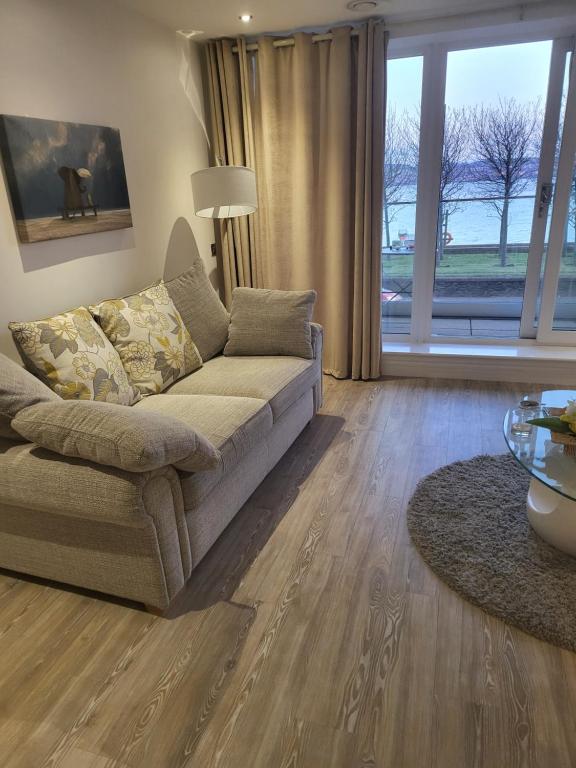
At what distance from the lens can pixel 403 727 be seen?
138 cm

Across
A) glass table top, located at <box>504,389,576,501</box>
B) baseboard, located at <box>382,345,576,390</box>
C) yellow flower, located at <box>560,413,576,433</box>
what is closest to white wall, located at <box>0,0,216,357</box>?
baseboard, located at <box>382,345,576,390</box>

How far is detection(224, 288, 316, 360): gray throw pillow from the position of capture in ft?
9.73

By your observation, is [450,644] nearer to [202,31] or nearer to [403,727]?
[403,727]

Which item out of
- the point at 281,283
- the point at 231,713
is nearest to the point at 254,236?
the point at 281,283

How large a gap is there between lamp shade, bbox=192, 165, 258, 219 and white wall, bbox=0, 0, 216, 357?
10.2 inches

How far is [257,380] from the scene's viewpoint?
2.58 m

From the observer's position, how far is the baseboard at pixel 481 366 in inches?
143

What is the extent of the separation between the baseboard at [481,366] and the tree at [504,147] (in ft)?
3.13

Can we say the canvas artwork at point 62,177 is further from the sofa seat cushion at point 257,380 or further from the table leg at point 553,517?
the table leg at point 553,517

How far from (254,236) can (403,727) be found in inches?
128

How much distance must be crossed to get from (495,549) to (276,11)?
3.15 meters

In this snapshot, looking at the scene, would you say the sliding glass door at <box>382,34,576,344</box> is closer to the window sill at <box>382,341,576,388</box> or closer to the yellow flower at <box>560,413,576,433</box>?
the window sill at <box>382,341,576,388</box>

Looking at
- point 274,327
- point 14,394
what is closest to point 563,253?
point 274,327

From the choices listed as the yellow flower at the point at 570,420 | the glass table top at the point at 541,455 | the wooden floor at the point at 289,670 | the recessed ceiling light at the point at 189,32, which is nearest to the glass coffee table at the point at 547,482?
the glass table top at the point at 541,455
